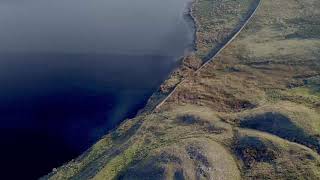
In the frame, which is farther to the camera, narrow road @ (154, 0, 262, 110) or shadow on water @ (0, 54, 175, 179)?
narrow road @ (154, 0, 262, 110)

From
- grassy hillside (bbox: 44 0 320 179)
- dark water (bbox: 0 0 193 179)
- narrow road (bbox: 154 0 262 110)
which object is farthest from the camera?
narrow road (bbox: 154 0 262 110)

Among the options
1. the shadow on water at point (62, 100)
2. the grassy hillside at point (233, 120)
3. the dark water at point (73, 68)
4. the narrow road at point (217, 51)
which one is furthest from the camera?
the narrow road at point (217, 51)

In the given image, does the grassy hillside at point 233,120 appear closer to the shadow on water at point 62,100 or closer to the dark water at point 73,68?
the shadow on water at point 62,100

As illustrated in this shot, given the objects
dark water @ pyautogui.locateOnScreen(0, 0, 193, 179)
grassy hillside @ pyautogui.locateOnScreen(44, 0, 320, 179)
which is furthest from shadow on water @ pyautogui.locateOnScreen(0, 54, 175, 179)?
grassy hillside @ pyautogui.locateOnScreen(44, 0, 320, 179)

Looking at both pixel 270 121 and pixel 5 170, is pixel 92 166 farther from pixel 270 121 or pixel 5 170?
pixel 270 121

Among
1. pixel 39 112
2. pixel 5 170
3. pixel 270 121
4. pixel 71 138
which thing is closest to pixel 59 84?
pixel 39 112

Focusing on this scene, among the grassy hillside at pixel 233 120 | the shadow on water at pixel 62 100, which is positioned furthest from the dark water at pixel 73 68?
the grassy hillside at pixel 233 120

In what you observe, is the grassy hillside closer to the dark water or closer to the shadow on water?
the shadow on water
